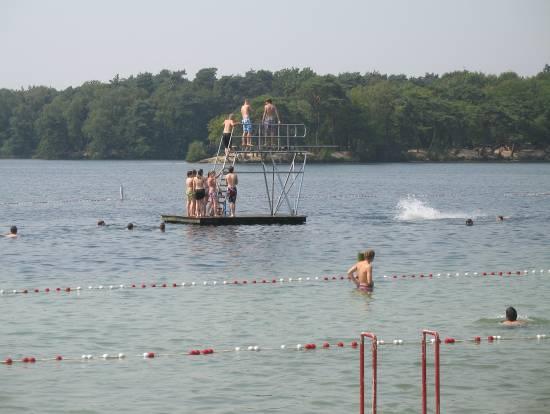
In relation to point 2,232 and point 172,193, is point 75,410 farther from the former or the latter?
point 172,193

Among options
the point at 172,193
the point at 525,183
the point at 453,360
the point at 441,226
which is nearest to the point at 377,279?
the point at 453,360

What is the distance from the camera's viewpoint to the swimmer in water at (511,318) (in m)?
24.6

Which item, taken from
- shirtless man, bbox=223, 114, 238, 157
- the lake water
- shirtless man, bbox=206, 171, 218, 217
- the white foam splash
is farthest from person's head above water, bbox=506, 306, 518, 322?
the white foam splash

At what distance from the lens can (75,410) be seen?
1817cm

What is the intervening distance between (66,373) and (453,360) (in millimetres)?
7330

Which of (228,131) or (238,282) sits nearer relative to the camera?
(238,282)

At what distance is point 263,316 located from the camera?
2639cm

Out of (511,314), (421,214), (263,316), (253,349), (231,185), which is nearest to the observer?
(253,349)

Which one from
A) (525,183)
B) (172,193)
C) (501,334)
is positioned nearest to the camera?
(501,334)

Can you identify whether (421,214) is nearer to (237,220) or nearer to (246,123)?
(237,220)

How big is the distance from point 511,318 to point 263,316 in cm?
576

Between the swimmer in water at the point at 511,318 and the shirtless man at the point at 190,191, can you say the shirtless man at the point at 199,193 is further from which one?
the swimmer in water at the point at 511,318

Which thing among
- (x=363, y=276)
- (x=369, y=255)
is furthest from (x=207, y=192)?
(x=369, y=255)

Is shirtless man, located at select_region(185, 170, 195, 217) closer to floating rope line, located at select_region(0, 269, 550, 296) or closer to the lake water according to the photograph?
the lake water
